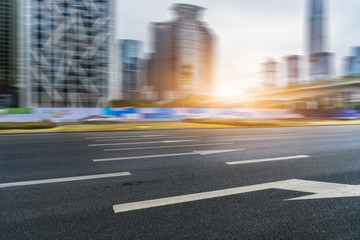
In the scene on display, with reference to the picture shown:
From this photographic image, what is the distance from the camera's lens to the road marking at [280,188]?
12.3ft

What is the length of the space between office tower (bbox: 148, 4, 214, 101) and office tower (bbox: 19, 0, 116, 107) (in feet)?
311

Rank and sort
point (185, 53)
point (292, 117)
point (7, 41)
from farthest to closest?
point (185, 53) < point (7, 41) < point (292, 117)

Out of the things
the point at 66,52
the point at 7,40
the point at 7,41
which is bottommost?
the point at 66,52

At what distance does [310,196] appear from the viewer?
159 inches

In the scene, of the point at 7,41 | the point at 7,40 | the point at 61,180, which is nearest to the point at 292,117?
the point at 61,180

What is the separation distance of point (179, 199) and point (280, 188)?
6.25ft

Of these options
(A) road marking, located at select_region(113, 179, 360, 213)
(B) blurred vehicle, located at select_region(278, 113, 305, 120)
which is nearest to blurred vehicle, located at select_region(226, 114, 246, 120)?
(B) blurred vehicle, located at select_region(278, 113, 305, 120)

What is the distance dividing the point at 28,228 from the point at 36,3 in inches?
3376

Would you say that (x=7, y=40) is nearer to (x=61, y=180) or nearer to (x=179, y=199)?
(x=61, y=180)

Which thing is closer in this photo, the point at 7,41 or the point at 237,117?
the point at 237,117

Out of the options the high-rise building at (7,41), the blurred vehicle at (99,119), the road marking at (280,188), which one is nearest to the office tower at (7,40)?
the high-rise building at (7,41)

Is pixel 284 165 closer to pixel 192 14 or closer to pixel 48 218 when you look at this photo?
pixel 48 218

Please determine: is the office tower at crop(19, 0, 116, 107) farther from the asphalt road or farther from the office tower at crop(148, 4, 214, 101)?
the office tower at crop(148, 4, 214, 101)

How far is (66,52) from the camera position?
73.1 meters
